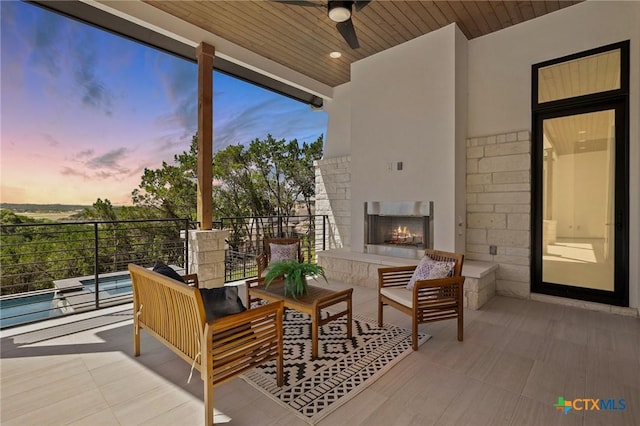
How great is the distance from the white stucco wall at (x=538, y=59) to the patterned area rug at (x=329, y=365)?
119 inches

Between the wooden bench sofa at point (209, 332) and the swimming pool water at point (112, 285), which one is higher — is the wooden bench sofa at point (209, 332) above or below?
above

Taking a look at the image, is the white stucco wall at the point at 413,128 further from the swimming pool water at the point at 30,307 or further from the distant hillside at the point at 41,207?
the distant hillside at the point at 41,207

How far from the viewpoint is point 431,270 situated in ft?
9.75

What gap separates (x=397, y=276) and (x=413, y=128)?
2.38 meters

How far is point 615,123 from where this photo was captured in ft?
11.6

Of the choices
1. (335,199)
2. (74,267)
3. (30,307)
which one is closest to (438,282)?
(335,199)

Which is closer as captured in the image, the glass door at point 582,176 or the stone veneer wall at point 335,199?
the glass door at point 582,176

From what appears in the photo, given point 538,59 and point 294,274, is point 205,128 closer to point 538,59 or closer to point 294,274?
point 294,274

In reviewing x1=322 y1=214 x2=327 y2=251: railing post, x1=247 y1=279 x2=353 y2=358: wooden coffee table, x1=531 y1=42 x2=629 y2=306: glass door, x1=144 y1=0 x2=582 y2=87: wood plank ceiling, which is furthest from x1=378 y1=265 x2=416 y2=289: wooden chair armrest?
x1=322 y1=214 x2=327 y2=251: railing post

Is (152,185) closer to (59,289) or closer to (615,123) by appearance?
(59,289)

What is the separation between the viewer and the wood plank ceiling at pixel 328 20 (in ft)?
12.0

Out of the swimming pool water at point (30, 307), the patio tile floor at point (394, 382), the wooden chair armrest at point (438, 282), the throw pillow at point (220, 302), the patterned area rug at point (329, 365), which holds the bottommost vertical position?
the swimming pool water at point (30, 307)

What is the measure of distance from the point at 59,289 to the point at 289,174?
7.75m

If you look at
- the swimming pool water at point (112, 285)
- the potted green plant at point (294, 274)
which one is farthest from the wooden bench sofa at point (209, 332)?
the swimming pool water at point (112, 285)
